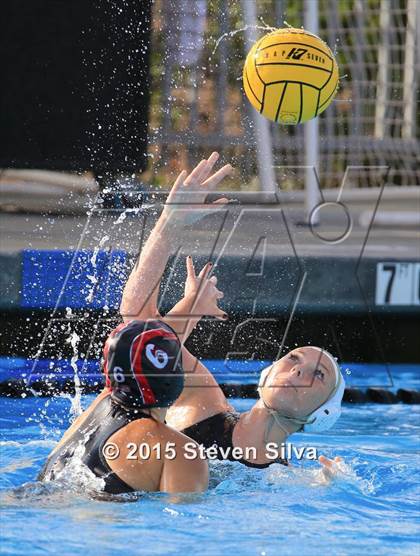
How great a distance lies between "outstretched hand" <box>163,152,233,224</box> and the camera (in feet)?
11.3

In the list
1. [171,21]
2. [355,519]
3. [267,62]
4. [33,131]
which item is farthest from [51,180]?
[355,519]

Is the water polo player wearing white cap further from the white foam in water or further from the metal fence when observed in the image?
the metal fence

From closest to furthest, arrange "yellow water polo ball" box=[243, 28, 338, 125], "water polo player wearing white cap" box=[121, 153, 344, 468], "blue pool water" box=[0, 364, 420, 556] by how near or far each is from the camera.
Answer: "blue pool water" box=[0, 364, 420, 556], "water polo player wearing white cap" box=[121, 153, 344, 468], "yellow water polo ball" box=[243, 28, 338, 125]

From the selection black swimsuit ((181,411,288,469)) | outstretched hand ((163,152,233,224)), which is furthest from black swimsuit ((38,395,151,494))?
outstretched hand ((163,152,233,224))

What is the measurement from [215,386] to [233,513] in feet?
1.79

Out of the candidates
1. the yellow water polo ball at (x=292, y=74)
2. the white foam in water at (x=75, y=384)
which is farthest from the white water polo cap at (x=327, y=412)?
the white foam in water at (x=75, y=384)

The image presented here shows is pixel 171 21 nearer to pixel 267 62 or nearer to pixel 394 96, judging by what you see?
pixel 394 96

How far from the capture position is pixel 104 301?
195 inches

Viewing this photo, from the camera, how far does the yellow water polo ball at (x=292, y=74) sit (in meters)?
3.99

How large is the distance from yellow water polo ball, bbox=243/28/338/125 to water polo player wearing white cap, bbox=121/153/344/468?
0.59 meters

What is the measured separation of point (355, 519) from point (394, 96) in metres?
4.77

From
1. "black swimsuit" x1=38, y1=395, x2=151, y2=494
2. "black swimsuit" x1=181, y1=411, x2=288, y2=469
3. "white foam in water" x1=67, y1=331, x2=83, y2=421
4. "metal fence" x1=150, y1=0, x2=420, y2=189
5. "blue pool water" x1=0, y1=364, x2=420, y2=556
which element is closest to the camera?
"blue pool water" x1=0, y1=364, x2=420, y2=556

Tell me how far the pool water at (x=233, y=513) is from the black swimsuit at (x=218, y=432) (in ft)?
0.23

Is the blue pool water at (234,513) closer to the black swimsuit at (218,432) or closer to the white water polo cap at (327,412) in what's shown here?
the black swimsuit at (218,432)
